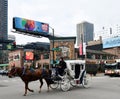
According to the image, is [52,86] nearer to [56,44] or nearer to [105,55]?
[56,44]

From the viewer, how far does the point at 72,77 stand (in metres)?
21.9

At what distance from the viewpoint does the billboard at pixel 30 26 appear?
76750mm

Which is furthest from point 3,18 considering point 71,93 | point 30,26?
point 71,93

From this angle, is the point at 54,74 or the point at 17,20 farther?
the point at 17,20

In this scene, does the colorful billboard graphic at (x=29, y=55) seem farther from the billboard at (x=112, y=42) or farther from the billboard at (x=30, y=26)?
the billboard at (x=112, y=42)

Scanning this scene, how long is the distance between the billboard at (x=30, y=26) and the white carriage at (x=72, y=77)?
179ft

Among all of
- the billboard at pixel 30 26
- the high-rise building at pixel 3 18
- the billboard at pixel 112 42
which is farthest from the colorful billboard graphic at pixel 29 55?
the high-rise building at pixel 3 18

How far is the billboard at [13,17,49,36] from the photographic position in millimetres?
76750

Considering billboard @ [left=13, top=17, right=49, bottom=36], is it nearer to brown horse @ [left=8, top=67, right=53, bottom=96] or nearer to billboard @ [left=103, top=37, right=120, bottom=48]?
billboard @ [left=103, top=37, right=120, bottom=48]

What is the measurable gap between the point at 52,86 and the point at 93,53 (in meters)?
80.8

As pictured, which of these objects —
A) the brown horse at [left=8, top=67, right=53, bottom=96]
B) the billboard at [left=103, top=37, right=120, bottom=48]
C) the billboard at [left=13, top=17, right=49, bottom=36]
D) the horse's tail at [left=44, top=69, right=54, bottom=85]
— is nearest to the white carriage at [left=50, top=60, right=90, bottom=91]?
the horse's tail at [left=44, top=69, right=54, bottom=85]

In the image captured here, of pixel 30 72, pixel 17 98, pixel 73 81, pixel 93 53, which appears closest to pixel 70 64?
pixel 73 81

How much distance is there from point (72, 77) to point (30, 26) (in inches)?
2359

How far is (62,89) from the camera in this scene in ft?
67.4
